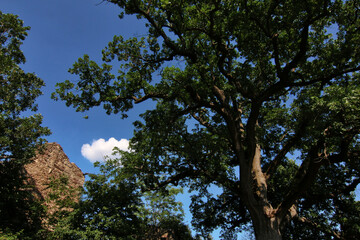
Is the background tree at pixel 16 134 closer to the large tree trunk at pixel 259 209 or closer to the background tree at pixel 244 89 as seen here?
the background tree at pixel 244 89

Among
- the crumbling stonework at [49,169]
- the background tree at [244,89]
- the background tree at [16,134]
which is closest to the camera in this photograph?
the background tree at [244,89]

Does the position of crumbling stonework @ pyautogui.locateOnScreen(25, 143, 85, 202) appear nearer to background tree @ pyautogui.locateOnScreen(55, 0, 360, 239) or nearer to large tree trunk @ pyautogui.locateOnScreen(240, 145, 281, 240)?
background tree @ pyautogui.locateOnScreen(55, 0, 360, 239)

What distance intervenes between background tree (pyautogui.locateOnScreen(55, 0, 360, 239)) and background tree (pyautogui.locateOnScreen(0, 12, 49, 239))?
4340 millimetres

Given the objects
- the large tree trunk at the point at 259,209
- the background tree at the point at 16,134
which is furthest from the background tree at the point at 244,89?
the background tree at the point at 16,134

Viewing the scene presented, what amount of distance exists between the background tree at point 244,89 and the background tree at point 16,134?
14.2ft

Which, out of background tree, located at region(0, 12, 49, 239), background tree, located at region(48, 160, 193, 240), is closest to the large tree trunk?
background tree, located at region(48, 160, 193, 240)

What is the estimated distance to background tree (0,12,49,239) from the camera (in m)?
8.98

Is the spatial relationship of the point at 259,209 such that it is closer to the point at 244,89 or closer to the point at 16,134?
the point at 244,89

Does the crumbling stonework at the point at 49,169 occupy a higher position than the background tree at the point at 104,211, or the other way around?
the crumbling stonework at the point at 49,169

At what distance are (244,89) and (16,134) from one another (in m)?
11.8

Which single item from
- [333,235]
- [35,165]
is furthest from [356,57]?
[35,165]

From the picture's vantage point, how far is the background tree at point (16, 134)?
898 centimetres

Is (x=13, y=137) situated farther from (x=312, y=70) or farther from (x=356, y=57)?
(x=356, y=57)

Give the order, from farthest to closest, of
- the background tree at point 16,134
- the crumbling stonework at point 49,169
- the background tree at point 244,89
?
the crumbling stonework at point 49,169, the background tree at point 16,134, the background tree at point 244,89
